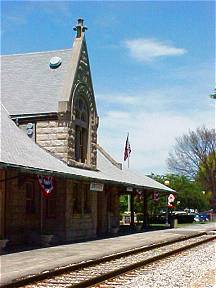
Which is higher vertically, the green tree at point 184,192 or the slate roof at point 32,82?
the slate roof at point 32,82

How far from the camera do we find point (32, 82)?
27.5 meters

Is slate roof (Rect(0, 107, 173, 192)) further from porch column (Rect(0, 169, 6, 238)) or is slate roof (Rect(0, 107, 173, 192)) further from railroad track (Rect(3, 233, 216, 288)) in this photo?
railroad track (Rect(3, 233, 216, 288))

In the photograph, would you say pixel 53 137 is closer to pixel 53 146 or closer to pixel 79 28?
pixel 53 146

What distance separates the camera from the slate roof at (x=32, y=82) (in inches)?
1009

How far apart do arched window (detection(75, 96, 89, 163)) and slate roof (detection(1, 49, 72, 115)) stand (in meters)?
1.33

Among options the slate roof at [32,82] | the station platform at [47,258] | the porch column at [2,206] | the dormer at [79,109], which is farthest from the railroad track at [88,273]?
the slate roof at [32,82]

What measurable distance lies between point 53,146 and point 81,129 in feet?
9.20

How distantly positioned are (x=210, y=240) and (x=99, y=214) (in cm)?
639

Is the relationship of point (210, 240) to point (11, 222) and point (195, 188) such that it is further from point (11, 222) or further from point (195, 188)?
point (195, 188)

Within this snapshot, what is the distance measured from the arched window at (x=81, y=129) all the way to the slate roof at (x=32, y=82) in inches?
52.5

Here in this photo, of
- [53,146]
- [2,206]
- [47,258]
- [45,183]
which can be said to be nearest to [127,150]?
[53,146]

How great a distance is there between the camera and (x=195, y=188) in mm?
56844

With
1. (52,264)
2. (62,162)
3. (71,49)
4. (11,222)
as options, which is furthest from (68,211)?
(52,264)

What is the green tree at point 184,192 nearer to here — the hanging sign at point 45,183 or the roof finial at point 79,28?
the roof finial at point 79,28
